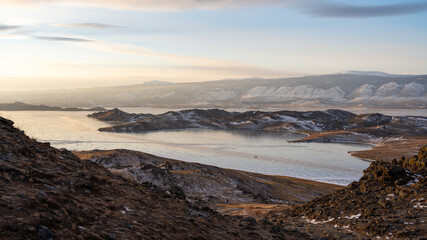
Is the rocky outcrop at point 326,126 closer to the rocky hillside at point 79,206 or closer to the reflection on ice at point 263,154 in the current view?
A: the reflection on ice at point 263,154

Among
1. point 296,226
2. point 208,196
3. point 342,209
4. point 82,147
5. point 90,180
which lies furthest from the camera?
point 82,147

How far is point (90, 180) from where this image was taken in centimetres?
1283

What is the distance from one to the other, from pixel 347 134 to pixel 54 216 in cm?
14149

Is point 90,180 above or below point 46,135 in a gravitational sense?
above

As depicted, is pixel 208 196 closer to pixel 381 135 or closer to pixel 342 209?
pixel 342 209

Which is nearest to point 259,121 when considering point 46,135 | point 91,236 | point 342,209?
point 46,135

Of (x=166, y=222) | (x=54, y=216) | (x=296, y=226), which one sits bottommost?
(x=296, y=226)

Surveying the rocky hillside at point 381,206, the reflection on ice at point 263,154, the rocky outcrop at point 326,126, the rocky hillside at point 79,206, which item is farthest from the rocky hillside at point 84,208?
the rocky outcrop at point 326,126

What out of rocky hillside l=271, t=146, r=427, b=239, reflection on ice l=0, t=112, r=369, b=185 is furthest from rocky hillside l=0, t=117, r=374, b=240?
reflection on ice l=0, t=112, r=369, b=185

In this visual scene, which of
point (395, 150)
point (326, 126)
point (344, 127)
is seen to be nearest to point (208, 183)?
point (395, 150)

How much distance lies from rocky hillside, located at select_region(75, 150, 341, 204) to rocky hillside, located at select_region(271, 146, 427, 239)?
17751 mm

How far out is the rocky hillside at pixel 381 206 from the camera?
16734mm

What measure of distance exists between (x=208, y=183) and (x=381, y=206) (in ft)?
89.3

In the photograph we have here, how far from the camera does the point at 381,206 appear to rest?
19.2 meters
